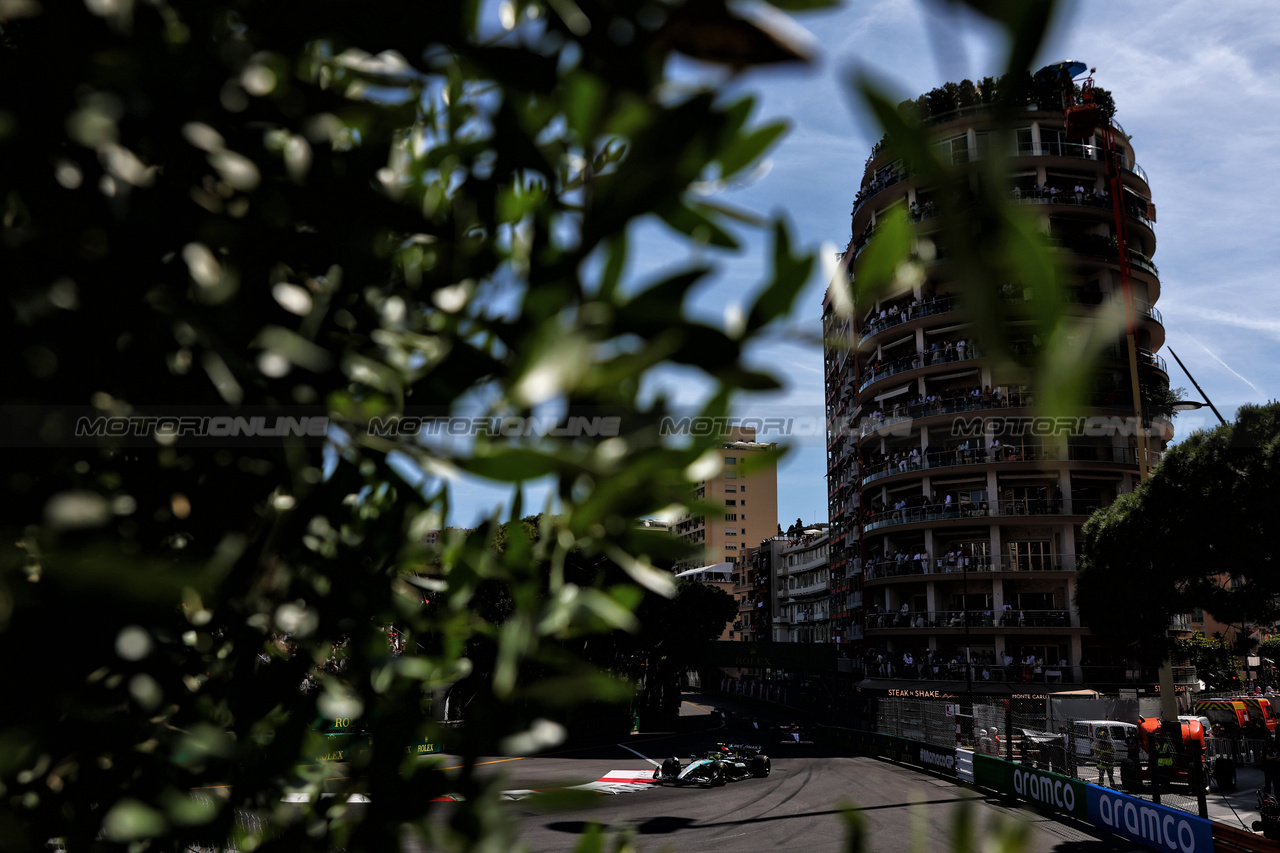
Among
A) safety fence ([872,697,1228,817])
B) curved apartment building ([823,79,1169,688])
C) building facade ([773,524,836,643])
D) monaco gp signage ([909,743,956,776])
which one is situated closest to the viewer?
safety fence ([872,697,1228,817])

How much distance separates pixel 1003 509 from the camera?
47.5 metres

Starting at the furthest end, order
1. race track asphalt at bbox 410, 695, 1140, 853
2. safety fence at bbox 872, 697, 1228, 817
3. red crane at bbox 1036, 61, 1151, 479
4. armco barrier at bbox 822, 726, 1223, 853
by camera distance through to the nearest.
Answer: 1. red crane at bbox 1036, 61, 1151, 479
2. safety fence at bbox 872, 697, 1228, 817
3. race track asphalt at bbox 410, 695, 1140, 853
4. armco barrier at bbox 822, 726, 1223, 853

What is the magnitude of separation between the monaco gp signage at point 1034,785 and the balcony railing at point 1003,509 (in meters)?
24.2

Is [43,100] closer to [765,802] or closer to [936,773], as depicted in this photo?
[765,802]

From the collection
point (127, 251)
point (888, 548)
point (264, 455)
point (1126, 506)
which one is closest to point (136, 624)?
point (264, 455)

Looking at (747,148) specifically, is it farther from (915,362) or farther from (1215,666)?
(1215,666)

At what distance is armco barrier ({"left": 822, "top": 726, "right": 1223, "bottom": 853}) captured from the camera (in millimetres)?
15375

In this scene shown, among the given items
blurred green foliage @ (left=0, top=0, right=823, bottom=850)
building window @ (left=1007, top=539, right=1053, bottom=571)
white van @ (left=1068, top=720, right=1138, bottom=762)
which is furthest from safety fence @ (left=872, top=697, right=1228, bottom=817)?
blurred green foliage @ (left=0, top=0, right=823, bottom=850)

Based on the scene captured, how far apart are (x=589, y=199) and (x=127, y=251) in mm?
690

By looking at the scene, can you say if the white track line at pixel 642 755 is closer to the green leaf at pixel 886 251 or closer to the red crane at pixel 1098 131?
the red crane at pixel 1098 131

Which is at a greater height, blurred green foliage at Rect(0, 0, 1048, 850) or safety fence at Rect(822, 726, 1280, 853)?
blurred green foliage at Rect(0, 0, 1048, 850)

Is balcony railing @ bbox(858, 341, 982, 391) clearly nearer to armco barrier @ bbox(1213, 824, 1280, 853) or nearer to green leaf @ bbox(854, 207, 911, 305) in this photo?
armco barrier @ bbox(1213, 824, 1280, 853)

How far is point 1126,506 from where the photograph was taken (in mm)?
32000

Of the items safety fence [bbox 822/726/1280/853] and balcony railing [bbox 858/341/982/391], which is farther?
balcony railing [bbox 858/341/982/391]
